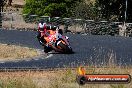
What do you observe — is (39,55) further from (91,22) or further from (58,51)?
(91,22)

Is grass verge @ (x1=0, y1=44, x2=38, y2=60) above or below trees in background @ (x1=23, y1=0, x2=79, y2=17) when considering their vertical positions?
below

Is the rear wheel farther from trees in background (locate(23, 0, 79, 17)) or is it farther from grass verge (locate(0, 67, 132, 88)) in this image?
trees in background (locate(23, 0, 79, 17))

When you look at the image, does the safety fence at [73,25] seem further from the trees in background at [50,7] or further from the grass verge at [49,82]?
the grass verge at [49,82]

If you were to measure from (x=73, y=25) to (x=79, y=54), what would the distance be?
18984 millimetres

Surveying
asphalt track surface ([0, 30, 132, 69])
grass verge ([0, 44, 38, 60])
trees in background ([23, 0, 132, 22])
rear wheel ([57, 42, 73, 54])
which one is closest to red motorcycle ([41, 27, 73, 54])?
rear wheel ([57, 42, 73, 54])

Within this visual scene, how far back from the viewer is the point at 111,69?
1564 cm

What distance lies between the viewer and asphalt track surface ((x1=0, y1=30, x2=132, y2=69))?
2101 centimetres

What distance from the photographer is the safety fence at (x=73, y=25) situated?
42562 mm

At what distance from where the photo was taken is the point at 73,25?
44438 mm

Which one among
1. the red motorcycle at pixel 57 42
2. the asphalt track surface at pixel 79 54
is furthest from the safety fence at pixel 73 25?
the red motorcycle at pixel 57 42

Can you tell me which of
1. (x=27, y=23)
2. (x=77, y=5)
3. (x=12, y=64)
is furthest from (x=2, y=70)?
(x=77, y=5)

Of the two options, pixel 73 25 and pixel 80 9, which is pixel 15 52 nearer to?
pixel 73 25

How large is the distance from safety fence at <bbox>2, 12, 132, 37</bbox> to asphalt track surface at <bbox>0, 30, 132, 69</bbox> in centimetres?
596

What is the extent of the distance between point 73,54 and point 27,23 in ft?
71.0
